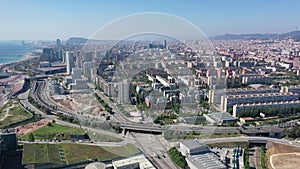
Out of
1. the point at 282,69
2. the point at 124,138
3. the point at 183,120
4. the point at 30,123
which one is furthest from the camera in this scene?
the point at 282,69

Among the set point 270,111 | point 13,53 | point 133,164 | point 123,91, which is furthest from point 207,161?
point 13,53

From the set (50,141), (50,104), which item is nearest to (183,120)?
(50,141)

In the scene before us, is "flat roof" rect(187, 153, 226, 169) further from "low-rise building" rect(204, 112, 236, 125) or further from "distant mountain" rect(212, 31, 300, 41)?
"distant mountain" rect(212, 31, 300, 41)

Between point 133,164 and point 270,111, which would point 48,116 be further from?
point 270,111

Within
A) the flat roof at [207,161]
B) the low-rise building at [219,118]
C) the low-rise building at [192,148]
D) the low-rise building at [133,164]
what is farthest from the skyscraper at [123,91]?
the flat roof at [207,161]

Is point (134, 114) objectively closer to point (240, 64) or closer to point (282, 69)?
point (240, 64)
